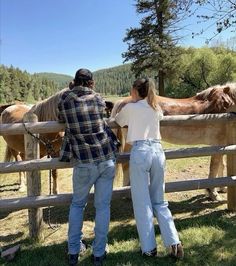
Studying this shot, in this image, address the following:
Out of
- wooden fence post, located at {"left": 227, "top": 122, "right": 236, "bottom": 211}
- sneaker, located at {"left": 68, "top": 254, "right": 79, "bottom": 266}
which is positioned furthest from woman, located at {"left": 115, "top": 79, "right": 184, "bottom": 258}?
wooden fence post, located at {"left": 227, "top": 122, "right": 236, "bottom": 211}

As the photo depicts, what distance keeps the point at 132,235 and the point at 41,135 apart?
2505 mm

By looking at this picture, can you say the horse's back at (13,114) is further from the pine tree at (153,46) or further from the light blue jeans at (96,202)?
the pine tree at (153,46)

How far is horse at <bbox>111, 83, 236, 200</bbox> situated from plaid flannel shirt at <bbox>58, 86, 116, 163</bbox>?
2.35m

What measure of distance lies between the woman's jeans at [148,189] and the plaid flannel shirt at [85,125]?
Result: 13.2 inches

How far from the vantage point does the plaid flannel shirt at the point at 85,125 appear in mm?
3867

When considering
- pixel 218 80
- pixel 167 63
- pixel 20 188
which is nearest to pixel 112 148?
pixel 20 188

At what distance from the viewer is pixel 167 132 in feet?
21.6

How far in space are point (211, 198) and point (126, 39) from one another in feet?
102

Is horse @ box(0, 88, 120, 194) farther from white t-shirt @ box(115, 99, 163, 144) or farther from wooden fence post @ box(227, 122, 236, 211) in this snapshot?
wooden fence post @ box(227, 122, 236, 211)

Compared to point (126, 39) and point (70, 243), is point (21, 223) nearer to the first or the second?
point (70, 243)

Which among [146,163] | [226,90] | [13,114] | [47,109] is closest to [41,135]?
[47,109]

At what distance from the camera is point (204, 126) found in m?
6.61

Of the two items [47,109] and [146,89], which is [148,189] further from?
[47,109]

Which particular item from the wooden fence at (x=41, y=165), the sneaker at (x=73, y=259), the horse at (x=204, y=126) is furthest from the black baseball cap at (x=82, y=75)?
the horse at (x=204, y=126)
